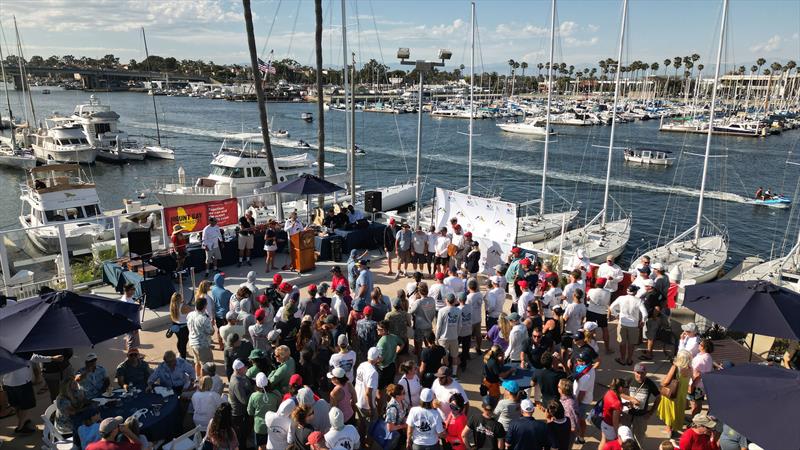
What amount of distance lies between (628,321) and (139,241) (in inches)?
393

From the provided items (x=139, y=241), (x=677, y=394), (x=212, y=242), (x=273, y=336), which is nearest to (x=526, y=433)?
(x=677, y=394)

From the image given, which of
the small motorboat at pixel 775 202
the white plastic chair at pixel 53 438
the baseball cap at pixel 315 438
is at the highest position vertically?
the baseball cap at pixel 315 438

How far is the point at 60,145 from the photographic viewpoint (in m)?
55.6

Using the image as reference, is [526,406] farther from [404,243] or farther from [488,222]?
[488,222]

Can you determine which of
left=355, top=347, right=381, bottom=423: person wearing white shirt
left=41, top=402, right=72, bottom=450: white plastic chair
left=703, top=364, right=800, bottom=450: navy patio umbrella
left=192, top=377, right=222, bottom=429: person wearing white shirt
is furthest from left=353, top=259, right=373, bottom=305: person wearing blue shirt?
left=703, top=364, right=800, bottom=450: navy patio umbrella

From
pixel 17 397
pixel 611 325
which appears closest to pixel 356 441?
pixel 17 397

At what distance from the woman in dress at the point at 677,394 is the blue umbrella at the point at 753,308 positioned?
0.95 metres

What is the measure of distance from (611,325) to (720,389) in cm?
603

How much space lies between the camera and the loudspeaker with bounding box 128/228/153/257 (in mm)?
11594

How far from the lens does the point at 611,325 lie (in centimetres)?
1160

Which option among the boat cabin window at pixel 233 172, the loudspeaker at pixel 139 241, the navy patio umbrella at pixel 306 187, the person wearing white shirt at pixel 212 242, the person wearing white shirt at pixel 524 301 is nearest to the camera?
the person wearing white shirt at pixel 524 301

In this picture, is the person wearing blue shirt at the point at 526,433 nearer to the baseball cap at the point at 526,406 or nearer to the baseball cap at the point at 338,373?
the baseball cap at the point at 526,406

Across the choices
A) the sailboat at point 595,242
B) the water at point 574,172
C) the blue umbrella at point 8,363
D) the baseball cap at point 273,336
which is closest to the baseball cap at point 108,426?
the blue umbrella at point 8,363

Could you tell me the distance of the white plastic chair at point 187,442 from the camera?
6.28 m
